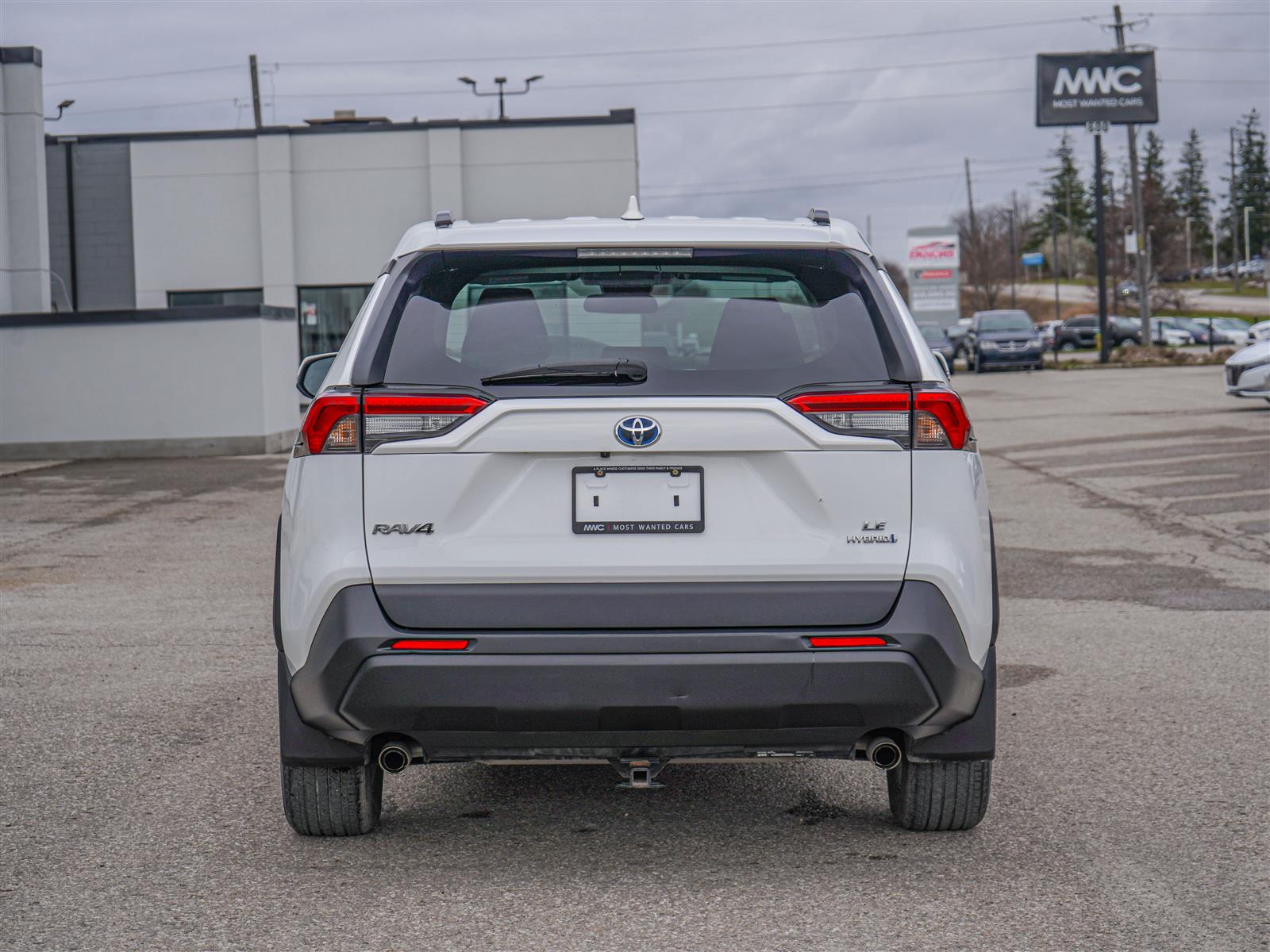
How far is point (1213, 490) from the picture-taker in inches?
533

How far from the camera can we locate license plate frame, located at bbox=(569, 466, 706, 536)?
12.2 ft

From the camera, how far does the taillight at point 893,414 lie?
3754 mm

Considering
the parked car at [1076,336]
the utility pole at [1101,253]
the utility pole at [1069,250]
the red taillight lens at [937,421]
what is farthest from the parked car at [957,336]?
the utility pole at [1069,250]

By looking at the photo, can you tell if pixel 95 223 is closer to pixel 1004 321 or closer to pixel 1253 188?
pixel 1004 321

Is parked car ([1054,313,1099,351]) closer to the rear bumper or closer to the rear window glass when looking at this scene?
the rear window glass

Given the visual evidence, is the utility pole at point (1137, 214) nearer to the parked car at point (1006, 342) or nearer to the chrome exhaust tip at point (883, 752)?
the parked car at point (1006, 342)

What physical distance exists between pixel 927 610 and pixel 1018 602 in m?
5.28

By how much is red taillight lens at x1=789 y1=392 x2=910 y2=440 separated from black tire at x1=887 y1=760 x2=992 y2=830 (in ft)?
3.56

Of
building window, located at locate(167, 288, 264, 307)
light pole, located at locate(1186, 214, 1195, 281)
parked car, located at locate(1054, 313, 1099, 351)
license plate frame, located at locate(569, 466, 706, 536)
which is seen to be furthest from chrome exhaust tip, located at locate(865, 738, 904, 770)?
light pole, located at locate(1186, 214, 1195, 281)

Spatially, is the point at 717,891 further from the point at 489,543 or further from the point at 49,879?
the point at 49,879

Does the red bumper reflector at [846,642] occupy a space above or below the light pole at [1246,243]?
below

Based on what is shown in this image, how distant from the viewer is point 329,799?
433cm

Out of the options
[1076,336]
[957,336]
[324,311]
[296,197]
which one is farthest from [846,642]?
[1076,336]

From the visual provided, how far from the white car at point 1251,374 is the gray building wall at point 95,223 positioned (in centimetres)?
2350
